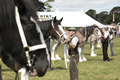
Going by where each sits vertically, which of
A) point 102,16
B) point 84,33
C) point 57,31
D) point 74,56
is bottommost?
point 102,16

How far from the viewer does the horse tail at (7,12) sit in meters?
1.66

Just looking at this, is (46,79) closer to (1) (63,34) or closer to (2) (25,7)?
(1) (63,34)

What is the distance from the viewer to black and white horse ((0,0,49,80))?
66.5 inches

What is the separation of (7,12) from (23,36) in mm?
269

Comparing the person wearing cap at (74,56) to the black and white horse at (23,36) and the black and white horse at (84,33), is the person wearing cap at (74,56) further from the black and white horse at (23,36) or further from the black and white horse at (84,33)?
the black and white horse at (84,33)

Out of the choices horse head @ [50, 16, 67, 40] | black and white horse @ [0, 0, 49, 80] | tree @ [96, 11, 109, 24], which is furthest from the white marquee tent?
tree @ [96, 11, 109, 24]

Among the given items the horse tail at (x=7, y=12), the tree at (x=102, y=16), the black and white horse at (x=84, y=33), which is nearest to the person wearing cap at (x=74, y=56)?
the horse tail at (x=7, y=12)

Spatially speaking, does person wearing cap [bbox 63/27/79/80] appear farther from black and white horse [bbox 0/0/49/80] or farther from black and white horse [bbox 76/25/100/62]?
black and white horse [bbox 76/25/100/62]

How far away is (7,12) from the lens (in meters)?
1.67

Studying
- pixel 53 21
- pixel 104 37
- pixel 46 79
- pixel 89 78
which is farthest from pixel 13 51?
pixel 104 37

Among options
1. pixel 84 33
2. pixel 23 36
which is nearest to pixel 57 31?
pixel 84 33

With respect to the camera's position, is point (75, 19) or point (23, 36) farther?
point (75, 19)

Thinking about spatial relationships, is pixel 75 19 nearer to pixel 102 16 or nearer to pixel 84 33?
pixel 84 33

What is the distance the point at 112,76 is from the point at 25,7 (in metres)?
6.45
